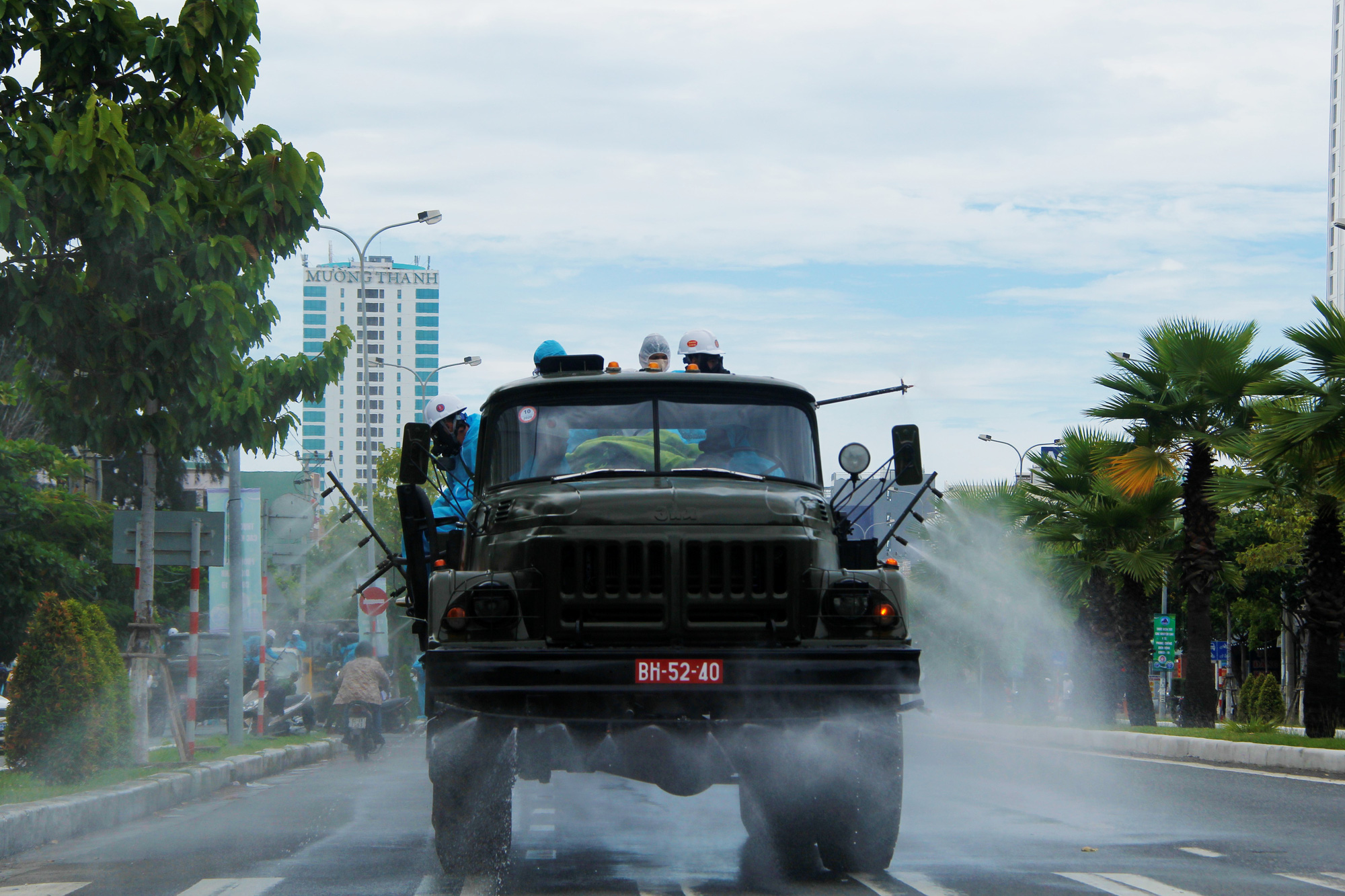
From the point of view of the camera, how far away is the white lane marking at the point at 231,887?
790 centimetres

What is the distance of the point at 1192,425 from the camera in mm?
27500

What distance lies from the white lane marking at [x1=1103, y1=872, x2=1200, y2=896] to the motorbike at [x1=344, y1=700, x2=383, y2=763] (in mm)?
13998

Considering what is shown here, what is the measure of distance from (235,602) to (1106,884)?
16443 millimetres

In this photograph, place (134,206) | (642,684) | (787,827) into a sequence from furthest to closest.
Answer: (134,206) → (787,827) → (642,684)

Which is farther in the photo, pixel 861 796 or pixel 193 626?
pixel 193 626

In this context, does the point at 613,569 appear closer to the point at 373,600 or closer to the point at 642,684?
the point at 642,684

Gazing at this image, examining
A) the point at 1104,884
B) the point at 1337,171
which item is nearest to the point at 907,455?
the point at 1104,884

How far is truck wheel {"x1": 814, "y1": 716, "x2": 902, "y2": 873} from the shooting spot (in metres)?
7.97

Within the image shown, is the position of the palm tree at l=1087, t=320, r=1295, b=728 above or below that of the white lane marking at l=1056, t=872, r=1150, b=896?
above

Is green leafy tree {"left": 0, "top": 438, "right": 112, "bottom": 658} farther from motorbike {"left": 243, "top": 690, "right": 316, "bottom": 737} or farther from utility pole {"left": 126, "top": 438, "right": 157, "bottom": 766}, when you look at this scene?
utility pole {"left": 126, "top": 438, "right": 157, "bottom": 766}

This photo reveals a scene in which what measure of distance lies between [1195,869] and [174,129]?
8533mm

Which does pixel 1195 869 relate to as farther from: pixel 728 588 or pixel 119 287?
pixel 119 287

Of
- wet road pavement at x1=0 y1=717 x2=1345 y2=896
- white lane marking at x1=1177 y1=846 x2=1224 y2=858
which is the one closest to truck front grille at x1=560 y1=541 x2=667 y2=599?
wet road pavement at x1=0 y1=717 x2=1345 y2=896

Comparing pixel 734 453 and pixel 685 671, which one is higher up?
pixel 734 453
